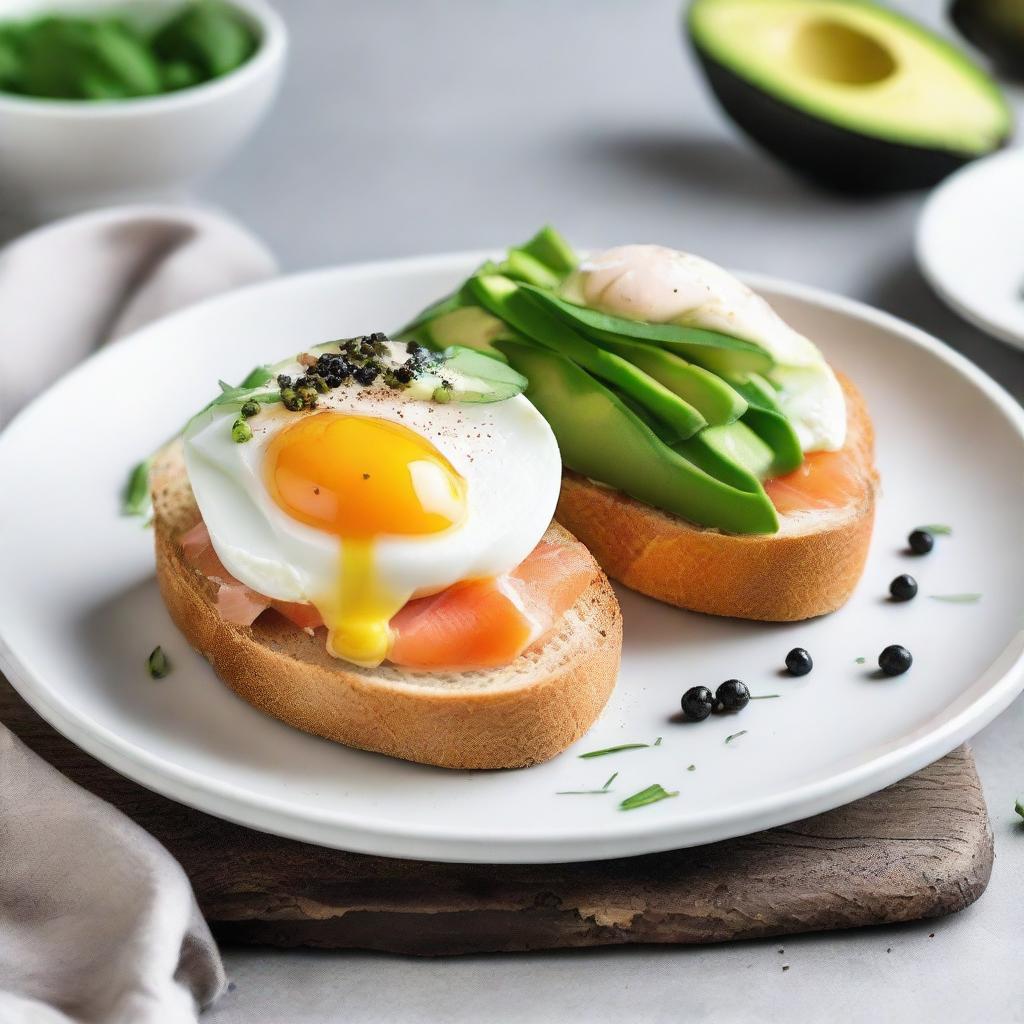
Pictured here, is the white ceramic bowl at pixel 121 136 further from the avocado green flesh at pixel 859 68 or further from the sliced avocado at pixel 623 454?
the sliced avocado at pixel 623 454

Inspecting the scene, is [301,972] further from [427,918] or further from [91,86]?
[91,86]

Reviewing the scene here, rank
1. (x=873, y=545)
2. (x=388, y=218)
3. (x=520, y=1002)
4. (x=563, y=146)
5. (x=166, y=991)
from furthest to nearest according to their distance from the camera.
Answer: (x=563, y=146)
(x=388, y=218)
(x=873, y=545)
(x=520, y=1002)
(x=166, y=991)

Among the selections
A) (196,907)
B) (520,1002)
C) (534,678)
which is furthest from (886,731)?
(196,907)

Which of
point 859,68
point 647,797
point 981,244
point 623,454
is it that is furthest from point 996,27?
point 647,797

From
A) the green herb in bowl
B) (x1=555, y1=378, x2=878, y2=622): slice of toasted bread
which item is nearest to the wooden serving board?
(x1=555, y1=378, x2=878, y2=622): slice of toasted bread

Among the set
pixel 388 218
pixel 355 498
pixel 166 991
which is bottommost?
pixel 388 218

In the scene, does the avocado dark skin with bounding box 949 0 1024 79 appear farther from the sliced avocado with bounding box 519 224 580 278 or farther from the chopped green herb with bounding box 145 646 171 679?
the chopped green herb with bounding box 145 646 171 679
